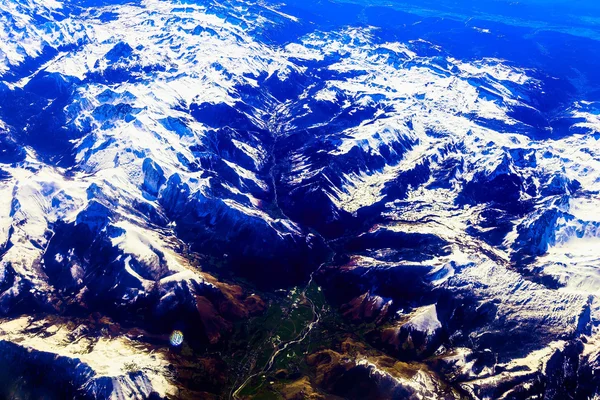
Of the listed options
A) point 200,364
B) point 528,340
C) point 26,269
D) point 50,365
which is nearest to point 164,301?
point 200,364

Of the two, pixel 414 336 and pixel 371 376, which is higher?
pixel 414 336

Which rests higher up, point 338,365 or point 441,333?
point 441,333

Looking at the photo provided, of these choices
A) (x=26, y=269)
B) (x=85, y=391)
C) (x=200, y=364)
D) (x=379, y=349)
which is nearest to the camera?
(x=85, y=391)

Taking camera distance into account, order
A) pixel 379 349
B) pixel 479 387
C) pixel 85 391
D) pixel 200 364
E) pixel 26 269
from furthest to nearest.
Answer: pixel 26 269, pixel 379 349, pixel 200 364, pixel 479 387, pixel 85 391

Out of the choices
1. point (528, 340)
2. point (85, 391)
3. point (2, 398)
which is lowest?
point (2, 398)

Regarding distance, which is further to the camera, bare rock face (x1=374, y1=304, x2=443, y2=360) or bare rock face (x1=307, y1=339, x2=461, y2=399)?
bare rock face (x1=374, y1=304, x2=443, y2=360)

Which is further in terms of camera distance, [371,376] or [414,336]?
[414,336]

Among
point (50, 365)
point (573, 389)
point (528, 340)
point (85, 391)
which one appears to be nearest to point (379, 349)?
point (528, 340)

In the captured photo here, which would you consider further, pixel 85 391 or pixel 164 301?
pixel 164 301

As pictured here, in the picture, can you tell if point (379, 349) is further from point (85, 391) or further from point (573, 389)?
point (85, 391)

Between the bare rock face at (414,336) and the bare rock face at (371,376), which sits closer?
the bare rock face at (371,376)

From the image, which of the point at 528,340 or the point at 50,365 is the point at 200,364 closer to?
the point at 50,365
